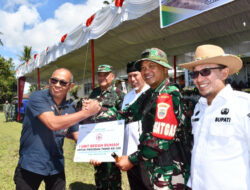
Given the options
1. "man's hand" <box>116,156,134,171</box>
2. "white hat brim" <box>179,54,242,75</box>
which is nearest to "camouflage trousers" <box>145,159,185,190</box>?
"man's hand" <box>116,156,134,171</box>

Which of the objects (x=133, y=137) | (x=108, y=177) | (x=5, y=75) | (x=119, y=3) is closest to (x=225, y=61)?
(x=133, y=137)

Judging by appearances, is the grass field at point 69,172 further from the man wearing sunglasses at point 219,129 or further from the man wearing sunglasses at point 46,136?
the man wearing sunglasses at point 219,129

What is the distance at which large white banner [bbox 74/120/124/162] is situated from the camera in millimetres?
1902

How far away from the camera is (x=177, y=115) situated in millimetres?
1442

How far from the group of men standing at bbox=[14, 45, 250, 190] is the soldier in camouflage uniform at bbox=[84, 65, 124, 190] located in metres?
Answer: 0.47

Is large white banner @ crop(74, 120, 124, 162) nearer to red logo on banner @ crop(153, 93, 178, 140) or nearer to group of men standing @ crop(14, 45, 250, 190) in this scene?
group of men standing @ crop(14, 45, 250, 190)

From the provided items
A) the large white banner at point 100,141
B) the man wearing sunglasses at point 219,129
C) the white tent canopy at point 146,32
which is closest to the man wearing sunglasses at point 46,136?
the large white banner at point 100,141

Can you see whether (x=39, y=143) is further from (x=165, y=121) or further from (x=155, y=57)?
(x=155, y=57)

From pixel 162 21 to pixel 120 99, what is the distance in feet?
5.50

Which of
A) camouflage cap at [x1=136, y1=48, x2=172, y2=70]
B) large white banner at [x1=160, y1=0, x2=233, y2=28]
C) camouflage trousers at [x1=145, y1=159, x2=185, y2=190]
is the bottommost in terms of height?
camouflage trousers at [x1=145, y1=159, x2=185, y2=190]

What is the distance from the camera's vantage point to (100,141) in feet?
6.58

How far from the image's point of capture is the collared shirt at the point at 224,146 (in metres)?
1.19

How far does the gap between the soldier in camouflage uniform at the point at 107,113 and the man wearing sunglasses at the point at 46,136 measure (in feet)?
1.82

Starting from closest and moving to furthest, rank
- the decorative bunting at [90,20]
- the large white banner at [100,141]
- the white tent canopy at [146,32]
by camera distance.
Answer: the large white banner at [100,141] → the white tent canopy at [146,32] → the decorative bunting at [90,20]
